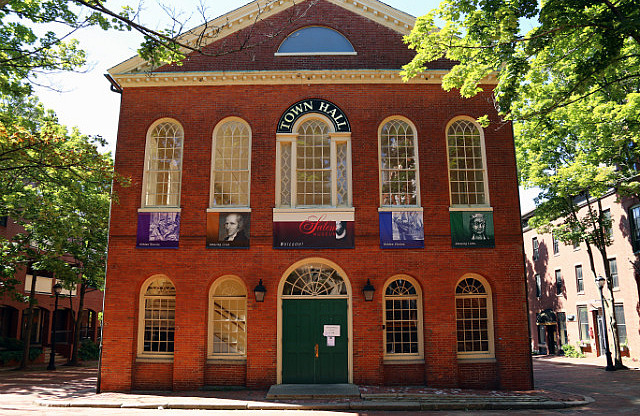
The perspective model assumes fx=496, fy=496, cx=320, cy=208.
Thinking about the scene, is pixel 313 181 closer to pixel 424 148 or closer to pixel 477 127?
pixel 424 148

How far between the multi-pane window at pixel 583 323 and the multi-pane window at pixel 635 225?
7.52 meters

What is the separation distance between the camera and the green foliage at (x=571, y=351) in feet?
100

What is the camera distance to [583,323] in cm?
3109

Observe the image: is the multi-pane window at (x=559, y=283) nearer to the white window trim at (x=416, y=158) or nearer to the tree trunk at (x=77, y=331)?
the white window trim at (x=416, y=158)

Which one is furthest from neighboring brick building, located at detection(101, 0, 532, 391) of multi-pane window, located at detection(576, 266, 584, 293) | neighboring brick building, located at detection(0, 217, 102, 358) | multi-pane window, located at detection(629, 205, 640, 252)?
multi-pane window, located at detection(576, 266, 584, 293)

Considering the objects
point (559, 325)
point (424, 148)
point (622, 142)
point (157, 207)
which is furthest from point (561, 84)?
point (559, 325)

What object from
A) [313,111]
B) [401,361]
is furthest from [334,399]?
[313,111]

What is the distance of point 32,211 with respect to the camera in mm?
19875

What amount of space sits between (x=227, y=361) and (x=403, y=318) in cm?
502

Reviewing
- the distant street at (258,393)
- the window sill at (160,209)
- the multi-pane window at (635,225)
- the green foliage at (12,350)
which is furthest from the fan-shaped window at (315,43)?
the green foliage at (12,350)

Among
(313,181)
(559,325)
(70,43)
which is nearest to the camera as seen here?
(70,43)

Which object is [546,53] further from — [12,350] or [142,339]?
[12,350]

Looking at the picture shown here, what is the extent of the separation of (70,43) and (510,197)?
39.7 ft

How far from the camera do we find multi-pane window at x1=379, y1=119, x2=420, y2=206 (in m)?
14.4
